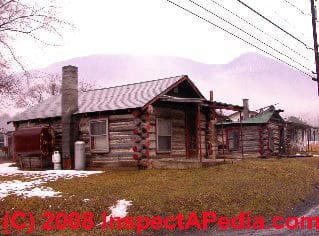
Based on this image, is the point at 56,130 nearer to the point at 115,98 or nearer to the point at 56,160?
the point at 56,160

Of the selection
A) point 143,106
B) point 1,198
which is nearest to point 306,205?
point 143,106

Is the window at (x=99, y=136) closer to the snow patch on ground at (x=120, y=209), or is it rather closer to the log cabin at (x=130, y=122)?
the log cabin at (x=130, y=122)

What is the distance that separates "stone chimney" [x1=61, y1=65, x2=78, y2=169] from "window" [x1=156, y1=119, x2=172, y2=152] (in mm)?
4436

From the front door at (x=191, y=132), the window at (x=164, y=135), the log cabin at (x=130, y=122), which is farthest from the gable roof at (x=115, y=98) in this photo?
the window at (x=164, y=135)

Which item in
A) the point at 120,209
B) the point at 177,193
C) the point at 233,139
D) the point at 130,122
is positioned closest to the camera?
the point at 120,209

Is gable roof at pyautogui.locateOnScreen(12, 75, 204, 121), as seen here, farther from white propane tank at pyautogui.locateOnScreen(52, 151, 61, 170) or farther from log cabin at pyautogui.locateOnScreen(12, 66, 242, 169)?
white propane tank at pyautogui.locateOnScreen(52, 151, 61, 170)

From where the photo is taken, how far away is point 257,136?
33.6 meters

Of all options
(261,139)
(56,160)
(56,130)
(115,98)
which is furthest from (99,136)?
(261,139)

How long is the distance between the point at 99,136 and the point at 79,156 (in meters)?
1.38

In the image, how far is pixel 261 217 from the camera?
10.3 m

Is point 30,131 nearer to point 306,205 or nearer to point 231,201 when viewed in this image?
point 231,201

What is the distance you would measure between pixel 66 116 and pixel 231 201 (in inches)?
449

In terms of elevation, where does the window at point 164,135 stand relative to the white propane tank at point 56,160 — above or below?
above

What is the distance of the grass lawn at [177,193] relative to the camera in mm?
10477
